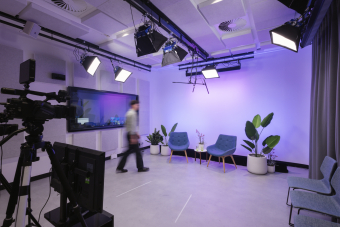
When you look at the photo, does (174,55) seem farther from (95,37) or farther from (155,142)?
(155,142)

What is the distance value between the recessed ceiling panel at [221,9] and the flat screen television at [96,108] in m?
3.32

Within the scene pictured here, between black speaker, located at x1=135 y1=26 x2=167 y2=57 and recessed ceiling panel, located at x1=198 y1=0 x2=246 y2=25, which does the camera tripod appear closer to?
black speaker, located at x1=135 y1=26 x2=167 y2=57

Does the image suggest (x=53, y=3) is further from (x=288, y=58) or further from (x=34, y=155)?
(x=288, y=58)

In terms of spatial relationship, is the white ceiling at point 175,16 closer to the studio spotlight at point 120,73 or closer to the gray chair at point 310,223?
the studio spotlight at point 120,73

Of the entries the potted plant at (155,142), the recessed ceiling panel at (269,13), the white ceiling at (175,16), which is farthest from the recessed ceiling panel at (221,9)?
the potted plant at (155,142)

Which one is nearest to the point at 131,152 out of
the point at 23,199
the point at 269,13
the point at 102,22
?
the point at 102,22

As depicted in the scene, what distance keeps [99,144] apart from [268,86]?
509 centimetres

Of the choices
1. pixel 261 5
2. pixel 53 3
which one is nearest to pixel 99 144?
pixel 53 3

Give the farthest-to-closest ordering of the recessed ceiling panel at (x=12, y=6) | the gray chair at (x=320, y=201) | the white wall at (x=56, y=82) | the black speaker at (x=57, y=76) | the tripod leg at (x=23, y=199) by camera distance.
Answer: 1. the black speaker at (x=57, y=76)
2. the white wall at (x=56, y=82)
3. the recessed ceiling panel at (x=12, y=6)
4. the gray chair at (x=320, y=201)
5. the tripod leg at (x=23, y=199)

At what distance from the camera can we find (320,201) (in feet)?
5.80

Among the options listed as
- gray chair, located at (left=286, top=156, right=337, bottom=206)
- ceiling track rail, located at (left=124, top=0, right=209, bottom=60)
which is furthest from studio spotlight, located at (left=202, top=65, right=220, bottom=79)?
gray chair, located at (left=286, top=156, right=337, bottom=206)

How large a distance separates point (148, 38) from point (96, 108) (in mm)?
2810

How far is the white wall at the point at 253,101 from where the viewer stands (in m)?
4.04

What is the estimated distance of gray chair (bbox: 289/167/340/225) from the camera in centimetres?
162
